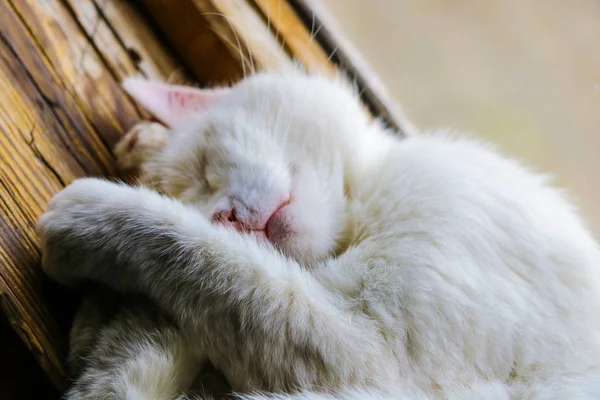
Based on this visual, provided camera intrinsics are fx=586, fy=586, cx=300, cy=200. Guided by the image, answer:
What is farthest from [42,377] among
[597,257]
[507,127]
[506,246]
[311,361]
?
[507,127]

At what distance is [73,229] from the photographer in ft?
3.07

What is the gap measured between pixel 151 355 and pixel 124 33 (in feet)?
2.91

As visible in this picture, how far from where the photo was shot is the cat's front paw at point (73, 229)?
3.05ft

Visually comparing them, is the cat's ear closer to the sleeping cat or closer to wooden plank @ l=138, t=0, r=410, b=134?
wooden plank @ l=138, t=0, r=410, b=134

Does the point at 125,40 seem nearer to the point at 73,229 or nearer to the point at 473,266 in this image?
the point at 73,229

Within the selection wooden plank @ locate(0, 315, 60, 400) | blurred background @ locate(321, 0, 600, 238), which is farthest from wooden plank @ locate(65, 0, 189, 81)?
wooden plank @ locate(0, 315, 60, 400)

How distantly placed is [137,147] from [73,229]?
1.22ft

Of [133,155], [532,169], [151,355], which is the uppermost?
[133,155]

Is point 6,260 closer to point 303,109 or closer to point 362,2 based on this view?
point 303,109

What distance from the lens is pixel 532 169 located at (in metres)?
1.24

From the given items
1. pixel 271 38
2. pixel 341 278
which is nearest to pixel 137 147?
pixel 271 38

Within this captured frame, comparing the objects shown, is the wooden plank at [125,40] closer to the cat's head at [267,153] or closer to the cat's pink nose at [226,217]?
the cat's head at [267,153]

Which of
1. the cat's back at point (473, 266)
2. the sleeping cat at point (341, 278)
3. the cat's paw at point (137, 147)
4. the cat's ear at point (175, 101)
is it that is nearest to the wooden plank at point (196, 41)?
the cat's ear at point (175, 101)

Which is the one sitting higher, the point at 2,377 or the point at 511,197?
the point at 2,377
